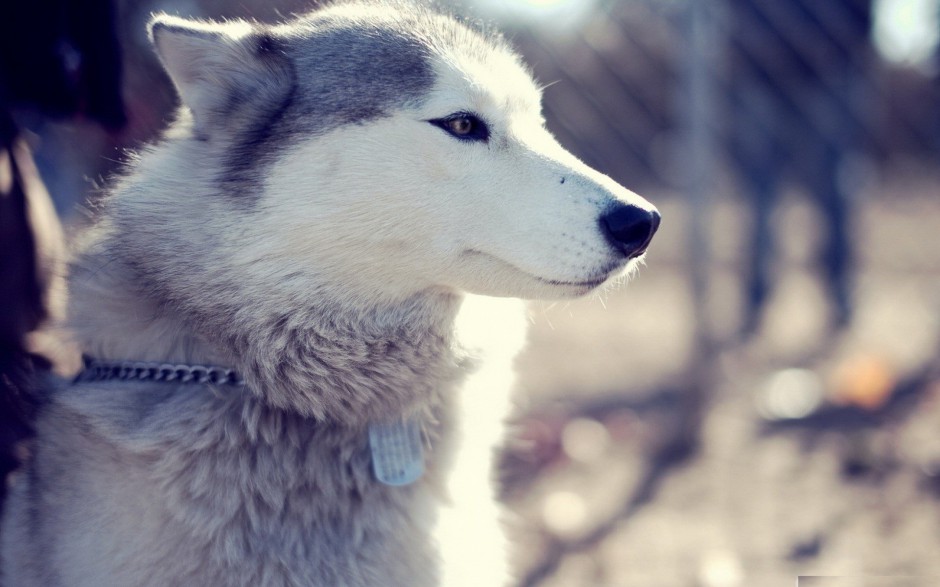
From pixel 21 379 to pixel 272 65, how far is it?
1.00 meters

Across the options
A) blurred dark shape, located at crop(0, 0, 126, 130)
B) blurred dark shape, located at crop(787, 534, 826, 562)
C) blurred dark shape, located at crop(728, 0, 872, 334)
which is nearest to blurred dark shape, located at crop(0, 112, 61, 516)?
blurred dark shape, located at crop(0, 0, 126, 130)

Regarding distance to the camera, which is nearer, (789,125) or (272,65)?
(272,65)

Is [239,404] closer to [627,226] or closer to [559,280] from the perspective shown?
[559,280]

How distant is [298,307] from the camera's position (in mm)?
1686

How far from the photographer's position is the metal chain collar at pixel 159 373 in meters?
1.68

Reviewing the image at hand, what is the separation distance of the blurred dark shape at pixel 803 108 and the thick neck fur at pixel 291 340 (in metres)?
4.15

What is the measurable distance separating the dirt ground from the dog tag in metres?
0.61

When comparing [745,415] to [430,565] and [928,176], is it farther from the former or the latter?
[928,176]

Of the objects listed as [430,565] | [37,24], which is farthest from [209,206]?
[430,565]

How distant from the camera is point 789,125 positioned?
5.77m

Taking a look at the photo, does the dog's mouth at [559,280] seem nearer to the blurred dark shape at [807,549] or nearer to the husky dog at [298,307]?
the husky dog at [298,307]

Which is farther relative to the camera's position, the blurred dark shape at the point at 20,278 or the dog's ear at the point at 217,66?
the blurred dark shape at the point at 20,278

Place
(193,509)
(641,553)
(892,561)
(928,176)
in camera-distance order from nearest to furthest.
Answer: (193,509), (892,561), (641,553), (928,176)

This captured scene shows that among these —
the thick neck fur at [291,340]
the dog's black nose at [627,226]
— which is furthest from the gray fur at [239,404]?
the dog's black nose at [627,226]
